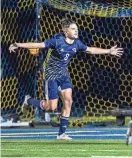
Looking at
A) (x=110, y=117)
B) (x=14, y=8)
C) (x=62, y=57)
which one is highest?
(x=14, y=8)

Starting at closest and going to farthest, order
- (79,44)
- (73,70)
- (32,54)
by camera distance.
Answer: (79,44)
(32,54)
(73,70)

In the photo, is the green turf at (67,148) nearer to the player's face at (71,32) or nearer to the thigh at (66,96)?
the thigh at (66,96)

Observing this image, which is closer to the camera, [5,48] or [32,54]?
[32,54]

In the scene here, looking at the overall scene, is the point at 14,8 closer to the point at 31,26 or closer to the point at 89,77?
Result: the point at 31,26

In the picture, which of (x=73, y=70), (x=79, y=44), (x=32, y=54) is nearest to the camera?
(x=79, y=44)

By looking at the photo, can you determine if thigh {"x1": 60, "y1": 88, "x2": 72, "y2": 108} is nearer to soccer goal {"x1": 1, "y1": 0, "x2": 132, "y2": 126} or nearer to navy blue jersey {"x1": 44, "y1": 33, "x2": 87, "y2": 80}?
navy blue jersey {"x1": 44, "y1": 33, "x2": 87, "y2": 80}

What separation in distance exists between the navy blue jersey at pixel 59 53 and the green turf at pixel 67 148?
3.32 ft

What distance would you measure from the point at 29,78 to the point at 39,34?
1027 millimetres

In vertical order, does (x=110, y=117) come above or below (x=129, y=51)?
below

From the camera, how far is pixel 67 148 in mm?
9758

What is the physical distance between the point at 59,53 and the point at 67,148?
6.91 feet

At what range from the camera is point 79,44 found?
11484mm

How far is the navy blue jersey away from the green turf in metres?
1.01

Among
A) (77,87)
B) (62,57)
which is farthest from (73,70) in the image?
(62,57)
